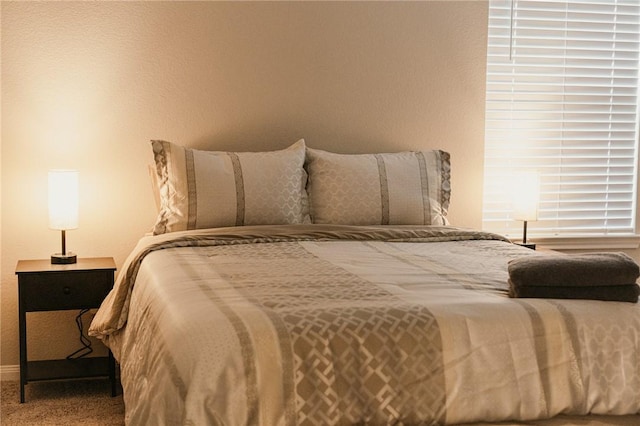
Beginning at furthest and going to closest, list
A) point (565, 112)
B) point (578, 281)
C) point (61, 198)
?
point (565, 112) < point (61, 198) < point (578, 281)

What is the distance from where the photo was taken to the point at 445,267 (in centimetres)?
285

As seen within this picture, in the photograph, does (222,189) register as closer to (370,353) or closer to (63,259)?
(63,259)

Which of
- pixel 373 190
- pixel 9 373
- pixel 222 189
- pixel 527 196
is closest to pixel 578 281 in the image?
pixel 373 190

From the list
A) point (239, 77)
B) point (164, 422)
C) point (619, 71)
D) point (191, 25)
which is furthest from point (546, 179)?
point (164, 422)

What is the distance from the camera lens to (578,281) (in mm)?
2400

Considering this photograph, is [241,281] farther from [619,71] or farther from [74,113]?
[619,71]

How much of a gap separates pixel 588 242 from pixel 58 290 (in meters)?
2.64

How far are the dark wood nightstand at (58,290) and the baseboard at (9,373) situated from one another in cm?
21

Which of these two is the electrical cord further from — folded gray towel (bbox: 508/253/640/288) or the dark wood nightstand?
folded gray towel (bbox: 508/253/640/288)

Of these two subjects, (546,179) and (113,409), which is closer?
(113,409)

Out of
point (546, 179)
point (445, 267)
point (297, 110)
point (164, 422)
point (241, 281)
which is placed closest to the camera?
point (164, 422)

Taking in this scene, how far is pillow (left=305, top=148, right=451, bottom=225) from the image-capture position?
371cm

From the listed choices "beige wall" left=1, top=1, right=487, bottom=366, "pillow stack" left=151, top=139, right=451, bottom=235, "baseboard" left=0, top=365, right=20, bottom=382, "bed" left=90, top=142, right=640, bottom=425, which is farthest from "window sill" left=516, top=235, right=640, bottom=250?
"baseboard" left=0, top=365, right=20, bottom=382

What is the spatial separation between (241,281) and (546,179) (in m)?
2.37
